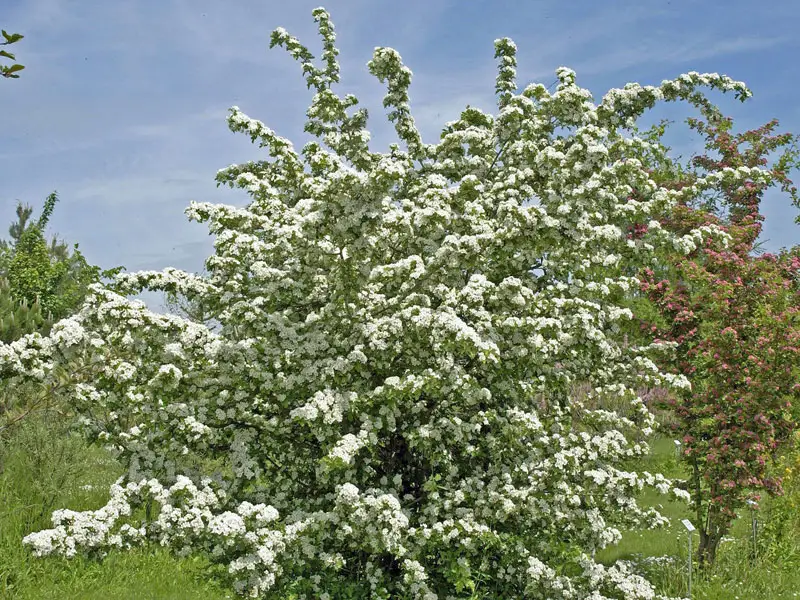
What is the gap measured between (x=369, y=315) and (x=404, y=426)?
4.20 ft

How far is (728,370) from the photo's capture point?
10727 mm

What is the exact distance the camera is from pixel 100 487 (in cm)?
1143

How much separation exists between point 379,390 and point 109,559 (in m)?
3.24

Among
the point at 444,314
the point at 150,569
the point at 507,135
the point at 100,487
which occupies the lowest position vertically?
the point at 150,569

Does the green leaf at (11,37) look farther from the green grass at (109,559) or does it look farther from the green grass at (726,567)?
the green grass at (726,567)

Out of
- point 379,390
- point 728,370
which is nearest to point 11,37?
point 379,390

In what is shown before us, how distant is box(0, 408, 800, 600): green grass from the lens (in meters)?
7.28

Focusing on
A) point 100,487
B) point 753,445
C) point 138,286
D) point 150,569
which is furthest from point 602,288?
point 100,487

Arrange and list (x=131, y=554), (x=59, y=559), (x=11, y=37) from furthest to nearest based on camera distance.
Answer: (x=131, y=554) → (x=59, y=559) → (x=11, y=37)

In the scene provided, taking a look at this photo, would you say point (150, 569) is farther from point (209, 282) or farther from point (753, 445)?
point (753, 445)

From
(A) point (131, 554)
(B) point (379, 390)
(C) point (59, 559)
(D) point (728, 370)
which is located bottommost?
(C) point (59, 559)

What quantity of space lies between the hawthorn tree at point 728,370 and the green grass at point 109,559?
67cm

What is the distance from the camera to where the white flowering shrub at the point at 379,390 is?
7.29 metres

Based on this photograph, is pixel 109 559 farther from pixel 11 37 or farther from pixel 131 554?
pixel 11 37
